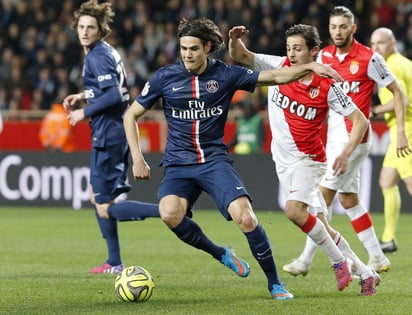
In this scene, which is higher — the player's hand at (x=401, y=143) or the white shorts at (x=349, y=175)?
the player's hand at (x=401, y=143)

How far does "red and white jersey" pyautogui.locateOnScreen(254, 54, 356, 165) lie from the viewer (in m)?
8.55

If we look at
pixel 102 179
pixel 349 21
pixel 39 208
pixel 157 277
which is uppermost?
pixel 349 21

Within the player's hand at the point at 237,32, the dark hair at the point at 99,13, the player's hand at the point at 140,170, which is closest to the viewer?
the player's hand at the point at 140,170

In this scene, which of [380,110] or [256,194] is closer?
[380,110]

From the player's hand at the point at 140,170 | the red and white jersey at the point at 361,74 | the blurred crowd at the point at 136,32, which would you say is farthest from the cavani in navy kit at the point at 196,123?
the blurred crowd at the point at 136,32

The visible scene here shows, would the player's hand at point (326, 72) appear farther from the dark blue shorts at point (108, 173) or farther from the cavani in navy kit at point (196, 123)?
the dark blue shorts at point (108, 173)

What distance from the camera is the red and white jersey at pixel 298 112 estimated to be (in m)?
8.55

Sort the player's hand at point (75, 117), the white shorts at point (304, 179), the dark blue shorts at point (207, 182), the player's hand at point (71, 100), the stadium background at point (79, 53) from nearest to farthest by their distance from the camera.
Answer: the dark blue shorts at point (207, 182), the white shorts at point (304, 179), the player's hand at point (75, 117), the player's hand at point (71, 100), the stadium background at point (79, 53)

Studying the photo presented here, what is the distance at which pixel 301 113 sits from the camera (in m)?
8.73

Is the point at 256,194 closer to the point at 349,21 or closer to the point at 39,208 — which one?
the point at 39,208

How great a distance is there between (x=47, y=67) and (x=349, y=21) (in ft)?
46.7

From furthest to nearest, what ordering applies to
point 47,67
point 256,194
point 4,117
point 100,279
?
point 47,67
point 4,117
point 256,194
point 100,279

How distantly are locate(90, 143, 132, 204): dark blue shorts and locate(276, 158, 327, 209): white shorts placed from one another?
1.82m

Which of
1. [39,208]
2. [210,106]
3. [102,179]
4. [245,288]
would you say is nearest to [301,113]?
[210,106]
